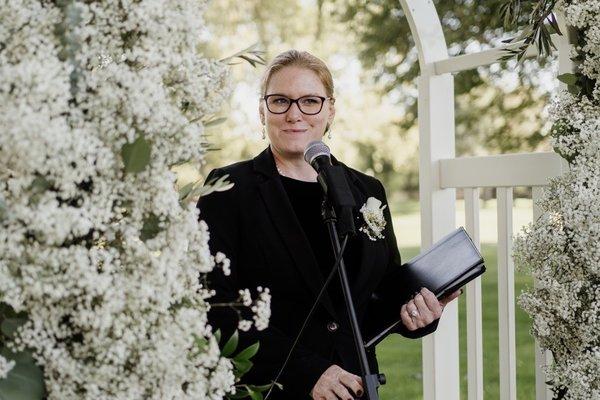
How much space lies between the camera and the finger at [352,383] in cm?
224

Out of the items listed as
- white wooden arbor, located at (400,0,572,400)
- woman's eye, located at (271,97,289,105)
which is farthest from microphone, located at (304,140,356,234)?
white wooden arbor, located at (400,0,572,400)

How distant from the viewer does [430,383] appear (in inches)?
144

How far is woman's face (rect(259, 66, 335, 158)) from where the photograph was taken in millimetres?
2639

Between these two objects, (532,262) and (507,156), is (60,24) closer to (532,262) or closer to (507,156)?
(532,262)

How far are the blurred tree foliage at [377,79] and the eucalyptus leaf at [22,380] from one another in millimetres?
648

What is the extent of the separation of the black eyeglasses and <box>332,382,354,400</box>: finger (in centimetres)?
82

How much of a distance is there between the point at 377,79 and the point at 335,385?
7700 mm

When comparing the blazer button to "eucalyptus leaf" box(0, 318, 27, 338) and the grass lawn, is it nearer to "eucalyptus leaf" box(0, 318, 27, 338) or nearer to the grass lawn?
"eucalyptus leaf" box(0, 318, 27, 338)

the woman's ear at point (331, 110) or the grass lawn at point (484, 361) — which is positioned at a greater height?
the woman's ear at point (331, 110)

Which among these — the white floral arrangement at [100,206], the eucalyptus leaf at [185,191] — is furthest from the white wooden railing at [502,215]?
the white floral arrangement at [100,206]

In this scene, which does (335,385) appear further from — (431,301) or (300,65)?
(300,65)

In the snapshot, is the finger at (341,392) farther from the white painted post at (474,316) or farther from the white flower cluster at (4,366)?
the white painted post at (474,316)

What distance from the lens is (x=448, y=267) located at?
8.14 feet

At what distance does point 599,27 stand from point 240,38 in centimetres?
1455
